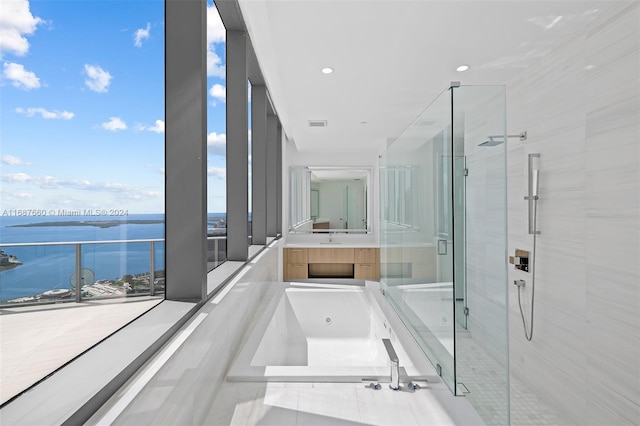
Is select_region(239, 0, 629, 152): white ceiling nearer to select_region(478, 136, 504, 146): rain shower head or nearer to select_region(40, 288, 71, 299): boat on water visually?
select_region(478, 136, 504, 146): rain shower head

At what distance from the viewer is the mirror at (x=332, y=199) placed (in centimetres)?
613

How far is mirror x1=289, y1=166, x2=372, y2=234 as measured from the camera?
613 cm

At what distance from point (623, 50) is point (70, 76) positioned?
2.41 meters

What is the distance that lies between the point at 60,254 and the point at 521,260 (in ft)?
9.23

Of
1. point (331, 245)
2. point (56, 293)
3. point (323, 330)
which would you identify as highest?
point (56, 293)

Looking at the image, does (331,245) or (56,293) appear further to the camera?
(331,245)

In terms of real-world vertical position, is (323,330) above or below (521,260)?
below

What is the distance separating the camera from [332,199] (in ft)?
20.4

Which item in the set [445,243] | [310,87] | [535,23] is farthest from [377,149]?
[445,243]

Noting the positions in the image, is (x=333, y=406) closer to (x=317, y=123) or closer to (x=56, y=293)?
(x=56, y=293)

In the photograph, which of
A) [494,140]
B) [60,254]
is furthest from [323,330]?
[60,254]

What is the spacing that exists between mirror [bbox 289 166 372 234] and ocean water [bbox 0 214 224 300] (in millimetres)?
4897

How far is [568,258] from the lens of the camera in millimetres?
2201

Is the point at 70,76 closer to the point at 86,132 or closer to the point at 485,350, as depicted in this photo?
the point at 86,132
